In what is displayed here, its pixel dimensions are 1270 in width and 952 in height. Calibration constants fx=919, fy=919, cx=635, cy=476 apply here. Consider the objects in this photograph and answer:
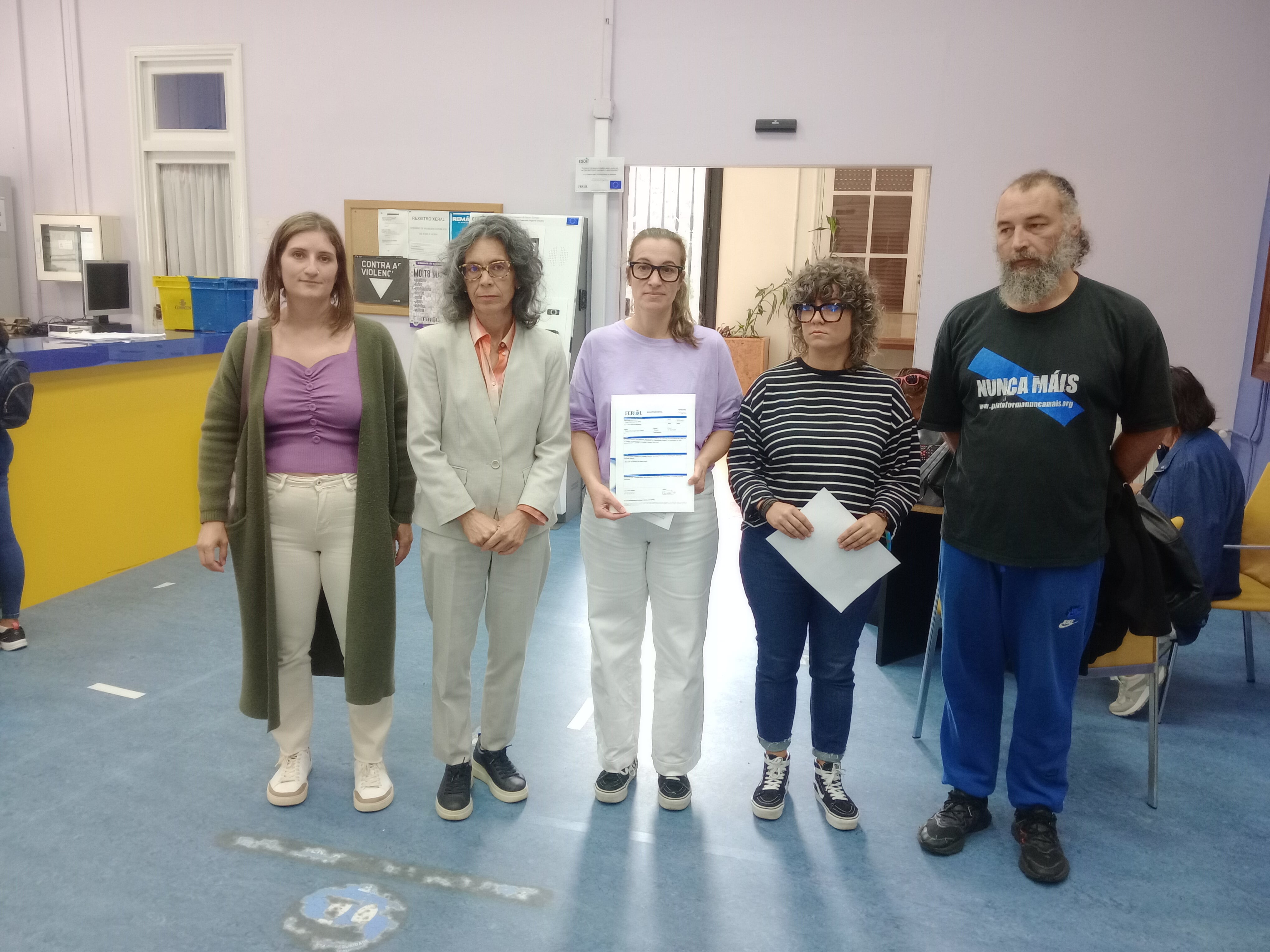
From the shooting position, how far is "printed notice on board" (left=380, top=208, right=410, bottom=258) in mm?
6023

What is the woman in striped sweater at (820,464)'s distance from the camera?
7.61 feet

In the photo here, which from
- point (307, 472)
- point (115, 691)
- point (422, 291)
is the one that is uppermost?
point (422, 291)

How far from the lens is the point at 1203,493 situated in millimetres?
3146

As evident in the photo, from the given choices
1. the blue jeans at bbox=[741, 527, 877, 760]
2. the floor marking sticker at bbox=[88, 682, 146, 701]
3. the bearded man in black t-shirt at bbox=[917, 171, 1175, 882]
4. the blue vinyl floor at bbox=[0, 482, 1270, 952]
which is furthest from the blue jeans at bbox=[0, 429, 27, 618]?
the bearded man in black t-shirt at bbox=[917, 171, 1175, 882]

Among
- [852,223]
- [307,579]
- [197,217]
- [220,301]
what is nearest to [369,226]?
[220,301]

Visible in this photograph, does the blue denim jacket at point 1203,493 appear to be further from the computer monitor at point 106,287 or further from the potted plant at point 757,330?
the potted plant at point 757,330

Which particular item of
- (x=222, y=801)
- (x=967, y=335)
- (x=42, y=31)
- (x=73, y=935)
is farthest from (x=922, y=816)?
(x=42, y=31)

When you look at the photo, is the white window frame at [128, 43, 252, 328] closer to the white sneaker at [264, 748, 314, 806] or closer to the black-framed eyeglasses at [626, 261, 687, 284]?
the white sneaker at [264, 748, 314, 806]

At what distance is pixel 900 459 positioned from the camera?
7.85ft

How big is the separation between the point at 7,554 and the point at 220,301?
7.91ft

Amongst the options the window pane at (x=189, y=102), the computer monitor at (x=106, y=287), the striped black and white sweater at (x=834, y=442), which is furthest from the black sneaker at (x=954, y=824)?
the window pane at (x=189, y=102)

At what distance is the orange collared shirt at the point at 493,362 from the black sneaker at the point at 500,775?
76 centimetres

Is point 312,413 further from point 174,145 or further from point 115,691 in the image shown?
point 174,145

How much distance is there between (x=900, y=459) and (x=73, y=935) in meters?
2.24
